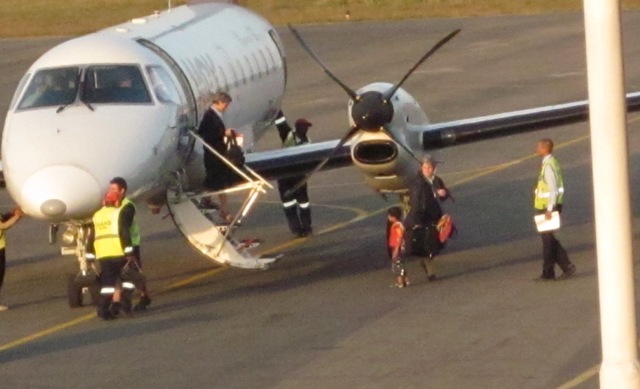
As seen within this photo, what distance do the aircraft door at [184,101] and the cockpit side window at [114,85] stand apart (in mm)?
233

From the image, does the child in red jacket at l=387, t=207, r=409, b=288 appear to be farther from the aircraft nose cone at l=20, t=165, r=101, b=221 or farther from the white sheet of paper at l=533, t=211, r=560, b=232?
the aircraft nose cone at l=20, t=165, r=101, b=221

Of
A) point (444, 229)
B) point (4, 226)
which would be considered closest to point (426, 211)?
point (444, 229)

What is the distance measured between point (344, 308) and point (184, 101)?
10.2ft

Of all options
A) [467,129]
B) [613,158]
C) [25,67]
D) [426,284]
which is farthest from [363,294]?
[25,67]

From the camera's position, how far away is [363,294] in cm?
1587

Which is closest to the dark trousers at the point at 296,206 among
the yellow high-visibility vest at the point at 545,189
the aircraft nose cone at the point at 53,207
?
the yellow high-visibility vest at the point at 545,189

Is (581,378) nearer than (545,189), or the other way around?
(581,378)

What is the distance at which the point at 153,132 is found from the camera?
609 inches

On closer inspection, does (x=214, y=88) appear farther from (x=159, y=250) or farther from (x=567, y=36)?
(x=567, y=36)

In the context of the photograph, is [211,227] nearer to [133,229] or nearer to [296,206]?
[133,229]

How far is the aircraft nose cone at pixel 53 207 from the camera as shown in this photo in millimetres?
14125

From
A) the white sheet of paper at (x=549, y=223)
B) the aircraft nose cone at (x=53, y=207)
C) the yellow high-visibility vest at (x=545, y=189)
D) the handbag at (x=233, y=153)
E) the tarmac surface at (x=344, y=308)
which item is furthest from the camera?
the handbag at (x=233, y=153)

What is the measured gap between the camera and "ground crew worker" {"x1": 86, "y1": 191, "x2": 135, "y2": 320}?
14672mm

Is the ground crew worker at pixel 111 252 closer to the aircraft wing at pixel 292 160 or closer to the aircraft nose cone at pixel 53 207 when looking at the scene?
the aircraft nose cone at pixel 53 207
